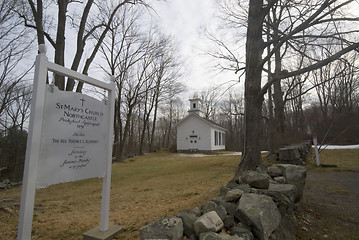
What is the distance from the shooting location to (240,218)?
7.86ft

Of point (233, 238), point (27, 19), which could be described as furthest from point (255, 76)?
point (27, 19)

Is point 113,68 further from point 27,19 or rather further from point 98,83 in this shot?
point 98,83

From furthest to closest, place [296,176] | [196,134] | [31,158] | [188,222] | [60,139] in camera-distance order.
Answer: [196,134]
[296,176]
[60,139]
[188,222]
[31,158]

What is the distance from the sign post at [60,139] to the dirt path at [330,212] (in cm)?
329

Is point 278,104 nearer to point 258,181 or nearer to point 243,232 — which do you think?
point 258,181

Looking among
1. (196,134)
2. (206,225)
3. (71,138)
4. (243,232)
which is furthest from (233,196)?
(196,134)

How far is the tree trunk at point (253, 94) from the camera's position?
5277mm

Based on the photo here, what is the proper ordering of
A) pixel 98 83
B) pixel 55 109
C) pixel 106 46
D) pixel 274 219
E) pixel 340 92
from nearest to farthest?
pixel 55 109 → pixel 274 219 → pixel 98 83 → pixel 106 46 → pixel 340 92

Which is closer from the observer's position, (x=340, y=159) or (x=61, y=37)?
(x=61, y=37)

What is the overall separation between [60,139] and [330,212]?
493 centimetres

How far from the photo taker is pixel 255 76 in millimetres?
5512

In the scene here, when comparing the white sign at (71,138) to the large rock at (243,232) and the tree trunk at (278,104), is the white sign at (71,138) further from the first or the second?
the tree trunk at (278,104)

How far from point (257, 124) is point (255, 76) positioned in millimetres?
1348

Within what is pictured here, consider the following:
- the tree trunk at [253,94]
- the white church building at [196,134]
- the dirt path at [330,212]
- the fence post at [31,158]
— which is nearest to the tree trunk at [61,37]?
the fence post at [31,158]
